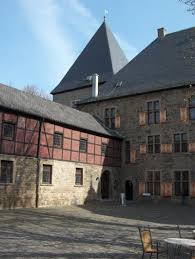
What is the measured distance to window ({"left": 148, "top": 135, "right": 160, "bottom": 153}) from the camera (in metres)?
24.0

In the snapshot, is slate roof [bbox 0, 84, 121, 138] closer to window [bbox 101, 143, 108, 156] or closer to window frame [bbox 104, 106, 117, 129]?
window [bbox 101, 143, 108, 156]

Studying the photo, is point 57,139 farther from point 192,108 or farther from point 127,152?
point 192,108

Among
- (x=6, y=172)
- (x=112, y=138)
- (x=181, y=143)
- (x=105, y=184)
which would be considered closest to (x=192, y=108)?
(x=181, y=143)

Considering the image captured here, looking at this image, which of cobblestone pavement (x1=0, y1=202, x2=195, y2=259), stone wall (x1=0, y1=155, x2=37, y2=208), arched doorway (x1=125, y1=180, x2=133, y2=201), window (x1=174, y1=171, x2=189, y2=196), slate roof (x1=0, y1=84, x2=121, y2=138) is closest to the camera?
cobblestone pavement (x1=0, y1=202, x2=195, y2=259)

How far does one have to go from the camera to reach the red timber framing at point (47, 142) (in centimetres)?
1748

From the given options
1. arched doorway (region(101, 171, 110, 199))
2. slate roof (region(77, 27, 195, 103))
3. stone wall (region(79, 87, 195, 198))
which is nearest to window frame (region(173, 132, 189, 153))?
stone wall (region(79, 87, 195, 198))

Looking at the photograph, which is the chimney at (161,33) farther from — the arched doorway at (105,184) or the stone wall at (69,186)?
the arched doorway at (105,184)

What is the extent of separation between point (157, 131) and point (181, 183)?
3.70 m

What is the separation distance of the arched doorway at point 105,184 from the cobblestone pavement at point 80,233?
273 inches

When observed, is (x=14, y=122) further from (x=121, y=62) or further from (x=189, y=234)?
(x=121, y=62)

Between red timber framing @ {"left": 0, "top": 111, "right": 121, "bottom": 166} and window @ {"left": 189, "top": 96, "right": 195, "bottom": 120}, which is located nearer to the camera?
red timber framing @ {"left": 0, "top": 111, "right": 121, "bottom": 166}

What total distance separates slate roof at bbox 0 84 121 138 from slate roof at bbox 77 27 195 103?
3165 millimetres

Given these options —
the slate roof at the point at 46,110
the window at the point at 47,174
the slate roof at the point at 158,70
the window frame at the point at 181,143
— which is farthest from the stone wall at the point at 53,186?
the slate roof at the point at 158,70

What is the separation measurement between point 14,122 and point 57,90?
16.5m
